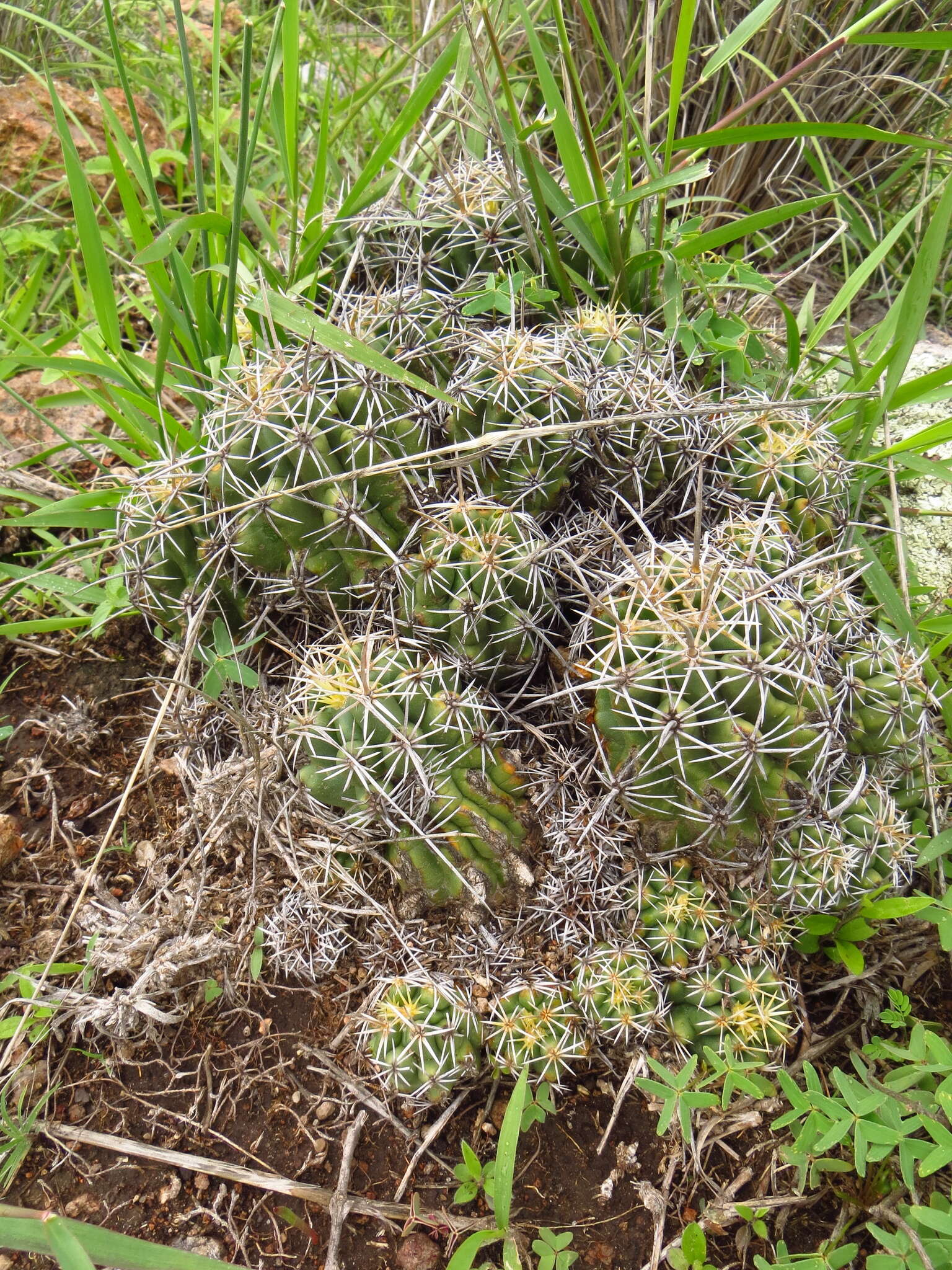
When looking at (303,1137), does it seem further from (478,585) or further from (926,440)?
(926,440)

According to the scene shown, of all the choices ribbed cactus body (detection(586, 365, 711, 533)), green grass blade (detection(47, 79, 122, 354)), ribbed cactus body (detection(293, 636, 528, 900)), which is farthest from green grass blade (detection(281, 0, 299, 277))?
ribbed cactus body (detection(293, 636, 528, 900))

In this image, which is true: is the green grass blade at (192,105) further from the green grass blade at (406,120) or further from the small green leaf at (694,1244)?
the small green leaf at (694,1244)

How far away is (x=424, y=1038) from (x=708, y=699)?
33.9 inches

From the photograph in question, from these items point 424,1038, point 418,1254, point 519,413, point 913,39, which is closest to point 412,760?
point 424,1038

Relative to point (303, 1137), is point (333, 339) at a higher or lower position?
higher

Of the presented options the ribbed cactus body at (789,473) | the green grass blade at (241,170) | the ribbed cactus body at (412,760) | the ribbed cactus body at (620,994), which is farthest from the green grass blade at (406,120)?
the ribbed cactus body at (620,994)

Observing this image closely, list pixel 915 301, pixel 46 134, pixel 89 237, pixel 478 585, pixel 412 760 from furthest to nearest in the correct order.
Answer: pixel 46 134, pixel 89 237, pixel 915 301, pixel 478 585, pixel 412 760

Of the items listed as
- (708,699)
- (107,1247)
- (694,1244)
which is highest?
(708,699)

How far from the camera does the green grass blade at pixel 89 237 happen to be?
2070 mm

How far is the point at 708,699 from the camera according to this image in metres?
1.61

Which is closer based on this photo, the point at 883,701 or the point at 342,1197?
the point at 342,1197

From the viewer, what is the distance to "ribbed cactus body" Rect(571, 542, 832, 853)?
5.24 ft

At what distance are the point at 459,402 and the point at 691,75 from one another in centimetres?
203

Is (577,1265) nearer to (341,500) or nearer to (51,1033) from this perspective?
(51,1033)
